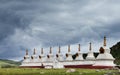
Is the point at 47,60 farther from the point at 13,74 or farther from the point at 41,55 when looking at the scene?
the point at 13,74

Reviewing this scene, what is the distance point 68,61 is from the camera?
122625mm

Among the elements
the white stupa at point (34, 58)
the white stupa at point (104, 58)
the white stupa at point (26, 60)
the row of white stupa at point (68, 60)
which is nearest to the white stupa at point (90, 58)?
the row of white stupa at point (68, 60)

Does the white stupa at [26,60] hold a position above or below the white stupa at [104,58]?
above

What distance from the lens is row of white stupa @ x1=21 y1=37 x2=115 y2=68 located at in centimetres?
10071

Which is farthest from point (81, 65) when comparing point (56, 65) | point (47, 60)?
point (47, 60)

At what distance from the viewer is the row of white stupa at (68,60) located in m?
101

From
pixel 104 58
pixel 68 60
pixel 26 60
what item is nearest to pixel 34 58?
pixel 26 60

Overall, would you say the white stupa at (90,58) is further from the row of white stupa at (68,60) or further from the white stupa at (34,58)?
the white stupa at (34,58)

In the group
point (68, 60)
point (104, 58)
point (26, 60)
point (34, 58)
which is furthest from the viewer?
point (26, 60)

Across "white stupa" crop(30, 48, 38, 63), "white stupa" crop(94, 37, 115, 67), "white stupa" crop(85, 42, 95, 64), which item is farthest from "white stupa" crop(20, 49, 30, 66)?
"white stupa" crop(94, 37, 115, 67)

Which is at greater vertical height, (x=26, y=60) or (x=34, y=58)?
(x=34, y=58)

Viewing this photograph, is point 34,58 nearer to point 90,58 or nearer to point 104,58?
point 90,58

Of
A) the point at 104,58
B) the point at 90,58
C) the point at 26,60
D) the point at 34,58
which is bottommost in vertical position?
the point at 104,58

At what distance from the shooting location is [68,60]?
12294 cm
